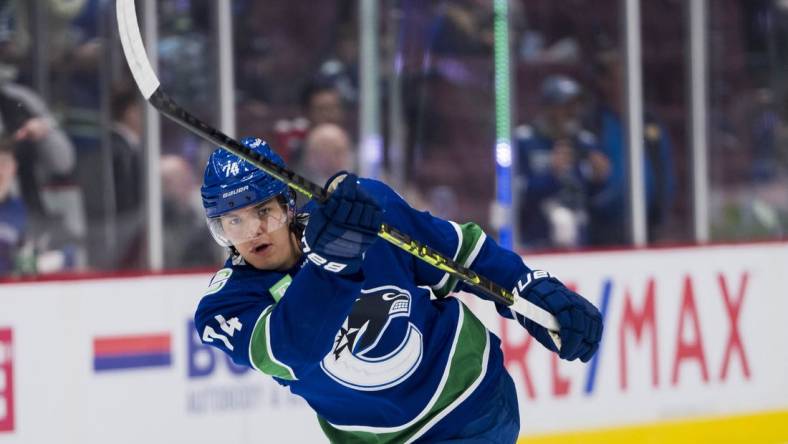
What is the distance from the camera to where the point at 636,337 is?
470 centimetres

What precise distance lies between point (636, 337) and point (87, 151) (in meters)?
1.95

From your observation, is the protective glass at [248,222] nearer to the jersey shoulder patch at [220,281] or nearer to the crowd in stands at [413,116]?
the jersey shoulder patch at [220,281]

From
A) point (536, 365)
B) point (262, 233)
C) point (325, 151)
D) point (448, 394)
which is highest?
point (325, 151)

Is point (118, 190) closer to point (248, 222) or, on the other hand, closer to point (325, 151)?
point (325, 151)

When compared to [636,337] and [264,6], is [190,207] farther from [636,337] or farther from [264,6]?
[636,337]

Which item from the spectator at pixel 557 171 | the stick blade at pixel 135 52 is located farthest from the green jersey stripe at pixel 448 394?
the spectator at pixel 557 171

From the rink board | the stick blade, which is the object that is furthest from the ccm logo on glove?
the rink board

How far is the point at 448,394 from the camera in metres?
2.65

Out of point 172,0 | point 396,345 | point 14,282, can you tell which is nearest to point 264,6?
point 172,0

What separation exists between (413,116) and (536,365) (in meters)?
1.19

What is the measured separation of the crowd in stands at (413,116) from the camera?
4.55 m

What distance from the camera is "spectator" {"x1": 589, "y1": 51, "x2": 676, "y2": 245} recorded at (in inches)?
215

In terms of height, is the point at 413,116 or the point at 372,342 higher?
the point at 413,116

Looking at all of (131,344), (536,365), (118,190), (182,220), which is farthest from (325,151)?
(131,344)
